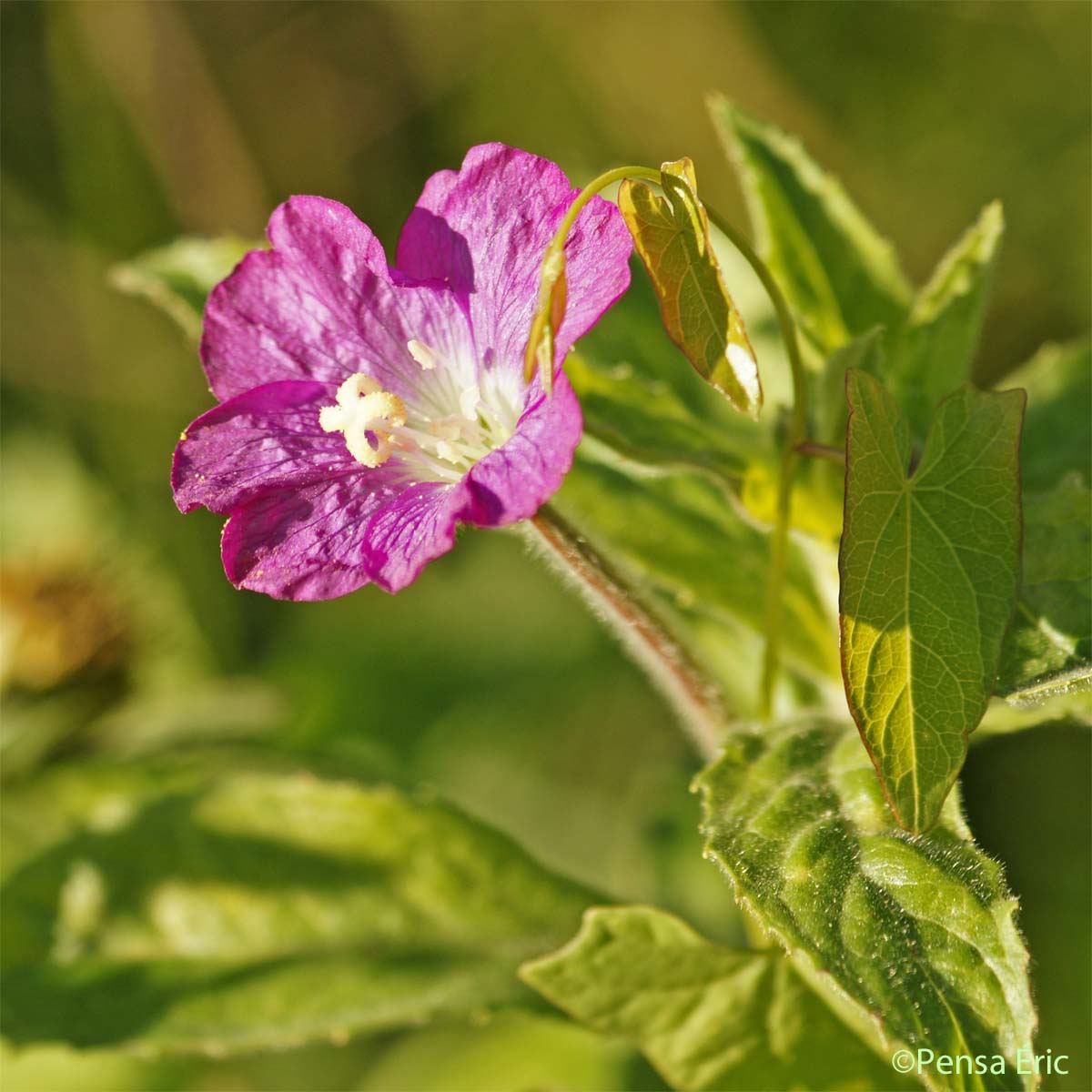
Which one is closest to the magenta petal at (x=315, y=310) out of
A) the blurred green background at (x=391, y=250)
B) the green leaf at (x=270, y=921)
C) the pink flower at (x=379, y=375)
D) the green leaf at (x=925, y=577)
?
the pink flower at (x=379, y=375)

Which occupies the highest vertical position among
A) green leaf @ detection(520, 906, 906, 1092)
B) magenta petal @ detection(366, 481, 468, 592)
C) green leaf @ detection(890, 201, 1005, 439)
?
magenta petal @ detection(366, 481, 468, 592)

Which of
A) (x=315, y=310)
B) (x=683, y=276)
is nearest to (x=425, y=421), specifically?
(x=315, y=310)

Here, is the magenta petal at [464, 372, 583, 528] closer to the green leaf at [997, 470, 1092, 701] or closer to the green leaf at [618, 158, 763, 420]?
the green leaf at [618, 158, 763, 420]

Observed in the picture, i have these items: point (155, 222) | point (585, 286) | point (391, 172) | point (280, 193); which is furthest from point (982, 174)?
point (585, 286)

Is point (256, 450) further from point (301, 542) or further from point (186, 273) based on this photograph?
point (186, 273)

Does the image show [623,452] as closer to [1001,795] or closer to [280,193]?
[1001,795]

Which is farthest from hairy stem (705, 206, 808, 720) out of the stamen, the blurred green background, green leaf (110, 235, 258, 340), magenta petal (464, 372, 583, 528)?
the blurred green background
